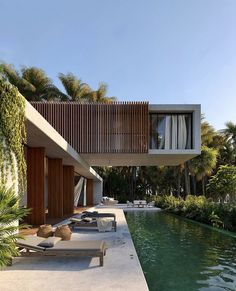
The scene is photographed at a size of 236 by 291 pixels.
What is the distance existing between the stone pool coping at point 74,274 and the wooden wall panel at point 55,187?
1048 centimetres

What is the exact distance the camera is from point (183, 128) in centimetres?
1958

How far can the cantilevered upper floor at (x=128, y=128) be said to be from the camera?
19.4 metres

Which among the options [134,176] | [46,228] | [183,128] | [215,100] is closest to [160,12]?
[215,100]

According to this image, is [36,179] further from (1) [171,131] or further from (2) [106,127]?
(1) [171,131]

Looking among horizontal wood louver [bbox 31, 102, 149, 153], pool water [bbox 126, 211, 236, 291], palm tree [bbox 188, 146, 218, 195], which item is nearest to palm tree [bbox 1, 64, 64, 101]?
palm tree [bbox 188, 146, 218, 195]

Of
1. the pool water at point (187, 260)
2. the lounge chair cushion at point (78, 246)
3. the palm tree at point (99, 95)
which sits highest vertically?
the palm tree at point (99, 95)

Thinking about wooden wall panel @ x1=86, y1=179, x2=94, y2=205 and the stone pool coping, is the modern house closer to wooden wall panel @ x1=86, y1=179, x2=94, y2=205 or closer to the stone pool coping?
the stone pool coping

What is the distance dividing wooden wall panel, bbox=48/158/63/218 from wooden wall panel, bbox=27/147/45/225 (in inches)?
173

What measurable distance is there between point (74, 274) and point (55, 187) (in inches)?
485

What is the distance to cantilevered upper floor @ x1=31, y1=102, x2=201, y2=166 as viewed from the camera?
63.5 ft

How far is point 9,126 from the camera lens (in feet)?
23.1

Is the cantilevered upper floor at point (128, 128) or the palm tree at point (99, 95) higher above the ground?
the palm tree at point (99, 95)

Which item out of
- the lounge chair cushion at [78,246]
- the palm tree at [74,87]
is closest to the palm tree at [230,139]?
the palm tree at [74,87]

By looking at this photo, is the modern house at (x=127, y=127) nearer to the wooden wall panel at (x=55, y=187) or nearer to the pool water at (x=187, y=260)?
the wooden wall panel at (x=55, y=187)
